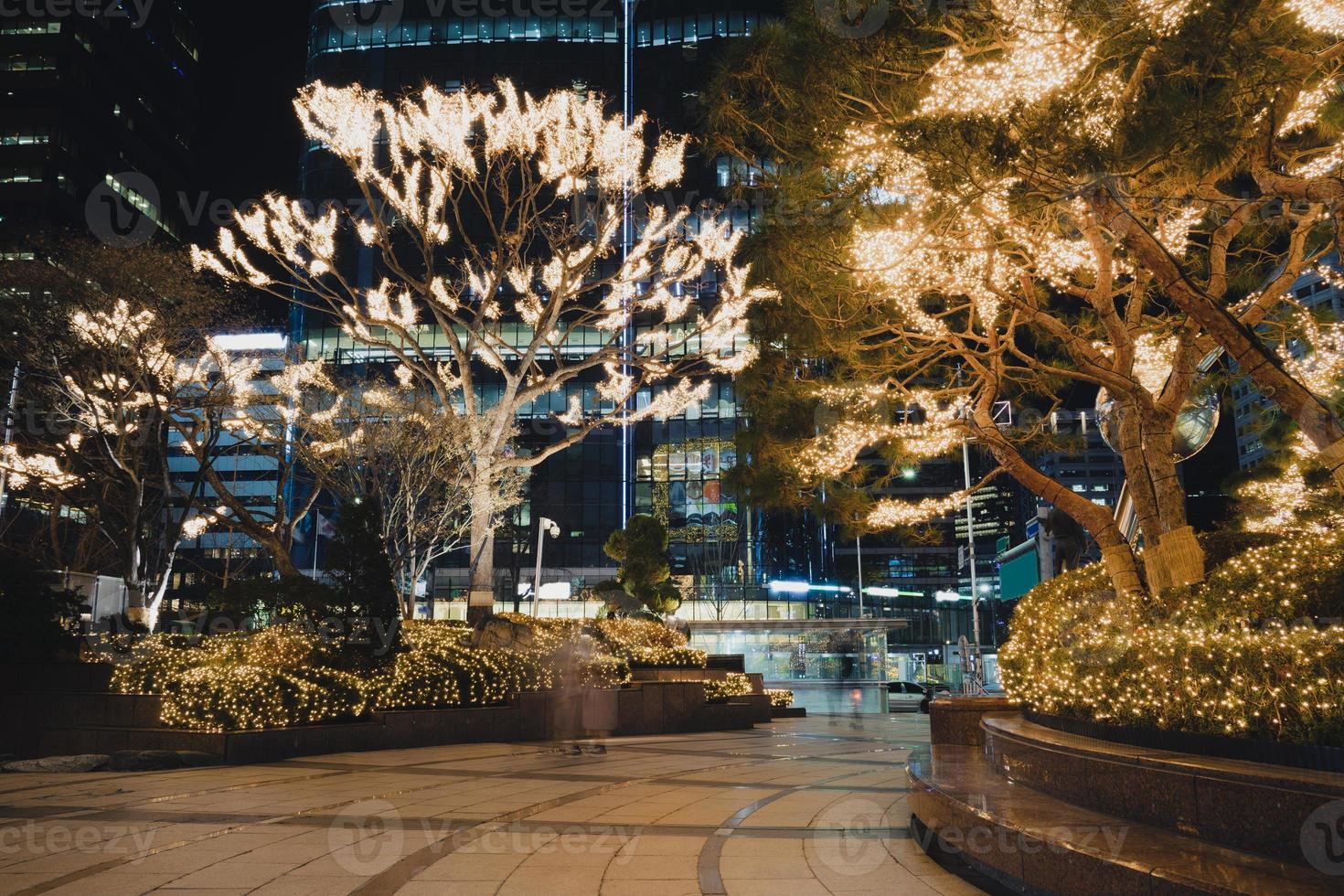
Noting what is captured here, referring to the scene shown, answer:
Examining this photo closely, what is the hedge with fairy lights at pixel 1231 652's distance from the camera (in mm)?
5195

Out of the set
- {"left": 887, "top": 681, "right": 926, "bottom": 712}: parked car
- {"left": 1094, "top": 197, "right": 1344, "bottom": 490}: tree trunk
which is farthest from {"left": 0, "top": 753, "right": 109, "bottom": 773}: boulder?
{"left": 887, "top": 681, "right": 926, "bottom": 712}: parked car

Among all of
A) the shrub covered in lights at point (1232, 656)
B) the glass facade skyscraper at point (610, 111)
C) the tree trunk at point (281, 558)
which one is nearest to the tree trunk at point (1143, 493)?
the shrub covered in lights at point (1232, 656)

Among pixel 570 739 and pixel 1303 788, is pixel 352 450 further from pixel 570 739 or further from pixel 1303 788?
pixel 1303 788

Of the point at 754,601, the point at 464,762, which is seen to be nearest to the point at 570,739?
the point at 464,762

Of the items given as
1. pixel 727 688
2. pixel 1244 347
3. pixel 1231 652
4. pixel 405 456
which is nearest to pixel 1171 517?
pixel 1244 347

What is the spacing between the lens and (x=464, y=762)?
465 inches

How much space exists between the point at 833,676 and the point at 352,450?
22955mm

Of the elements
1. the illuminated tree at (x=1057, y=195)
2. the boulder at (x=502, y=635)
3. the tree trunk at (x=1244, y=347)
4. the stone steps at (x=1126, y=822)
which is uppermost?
the illuminated tree at (x=1057, y=195)

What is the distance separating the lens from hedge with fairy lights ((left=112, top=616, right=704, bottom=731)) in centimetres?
1201

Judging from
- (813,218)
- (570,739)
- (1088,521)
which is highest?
(813,218)

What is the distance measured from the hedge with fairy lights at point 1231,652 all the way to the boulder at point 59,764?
10459mm

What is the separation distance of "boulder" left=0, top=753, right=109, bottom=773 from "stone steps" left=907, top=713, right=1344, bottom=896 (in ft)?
30.6

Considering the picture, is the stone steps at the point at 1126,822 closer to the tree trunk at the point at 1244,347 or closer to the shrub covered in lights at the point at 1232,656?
the shrub covered in lights at the point at 1232,656

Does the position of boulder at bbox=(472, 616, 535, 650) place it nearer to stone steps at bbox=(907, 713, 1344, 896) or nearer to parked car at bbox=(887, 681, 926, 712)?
stone steps at bbox=(907, 713, 1344, 896)
